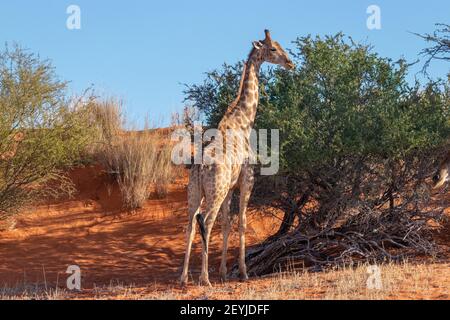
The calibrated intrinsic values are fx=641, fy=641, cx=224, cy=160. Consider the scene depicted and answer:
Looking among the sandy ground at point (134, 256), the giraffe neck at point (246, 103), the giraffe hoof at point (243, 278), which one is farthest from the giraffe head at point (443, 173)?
the giraffe hoof at point (243, 278)

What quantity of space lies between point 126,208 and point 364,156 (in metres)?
9.02

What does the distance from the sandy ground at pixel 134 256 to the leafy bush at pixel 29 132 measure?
1691mm

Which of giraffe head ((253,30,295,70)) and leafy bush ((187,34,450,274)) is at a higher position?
giraffe head ((253,30,295,70))

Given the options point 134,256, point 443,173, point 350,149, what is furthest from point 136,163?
→ point 443,173

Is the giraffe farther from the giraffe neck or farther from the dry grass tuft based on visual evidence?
the dry grass tuft

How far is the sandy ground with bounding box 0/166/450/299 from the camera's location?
8680mm

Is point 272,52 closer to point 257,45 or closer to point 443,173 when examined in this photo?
point 257,45

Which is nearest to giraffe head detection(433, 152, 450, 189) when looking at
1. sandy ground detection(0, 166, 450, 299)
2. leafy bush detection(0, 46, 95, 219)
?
sandy ground detection(0, 166, 450, 299)

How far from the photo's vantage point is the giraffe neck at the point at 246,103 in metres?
10.7

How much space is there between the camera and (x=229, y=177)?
32.4 ft

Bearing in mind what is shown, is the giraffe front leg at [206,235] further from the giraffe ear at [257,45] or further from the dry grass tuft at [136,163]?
the dry grass tuft at [136,163]

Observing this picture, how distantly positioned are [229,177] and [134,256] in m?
7.11

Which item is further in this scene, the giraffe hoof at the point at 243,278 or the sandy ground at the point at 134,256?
the giraffe hoof at the point at 243,278

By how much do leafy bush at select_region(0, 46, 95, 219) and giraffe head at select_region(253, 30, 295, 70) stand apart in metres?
6.90
